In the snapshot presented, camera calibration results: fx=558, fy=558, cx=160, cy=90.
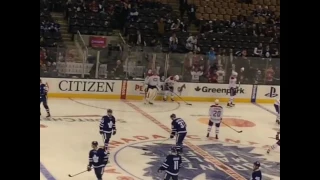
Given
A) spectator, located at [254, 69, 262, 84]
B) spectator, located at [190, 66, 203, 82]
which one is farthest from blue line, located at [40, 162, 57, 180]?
spectator, located at [254, 69, 262, 84]

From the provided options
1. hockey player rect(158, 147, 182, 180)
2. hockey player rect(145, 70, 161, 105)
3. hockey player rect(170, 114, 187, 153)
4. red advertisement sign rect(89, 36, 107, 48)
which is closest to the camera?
hockey player rect(158, 147, 182, 180)

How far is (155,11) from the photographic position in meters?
16.8

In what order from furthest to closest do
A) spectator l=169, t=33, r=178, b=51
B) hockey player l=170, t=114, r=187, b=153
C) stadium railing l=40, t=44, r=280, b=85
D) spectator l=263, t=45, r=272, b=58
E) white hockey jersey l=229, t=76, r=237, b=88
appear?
1. spectator l=263, t=45, r=272, b=58
2. spectator l=169, t=33, r=178, b=51
3. white hockey jersey l=229, t=76, r=237, b=88
4. stadium railing l=40, t=44, r=280, b=85
5. hockey player l=170, t=114, r=187, b=153

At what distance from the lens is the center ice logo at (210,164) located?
8.02 meters

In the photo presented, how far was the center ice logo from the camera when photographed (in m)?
8.02

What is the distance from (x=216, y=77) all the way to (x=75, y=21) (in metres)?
4.23

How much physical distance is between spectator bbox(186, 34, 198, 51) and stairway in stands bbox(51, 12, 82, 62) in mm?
3286

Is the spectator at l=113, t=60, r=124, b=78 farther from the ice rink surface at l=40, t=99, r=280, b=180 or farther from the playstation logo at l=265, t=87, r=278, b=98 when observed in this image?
the playstation logo at l=265, t=87, r=278, b=98

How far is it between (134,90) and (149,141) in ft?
13.0

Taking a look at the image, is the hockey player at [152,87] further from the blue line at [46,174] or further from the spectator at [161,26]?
the blue line at [46,174]

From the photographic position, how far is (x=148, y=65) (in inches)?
543

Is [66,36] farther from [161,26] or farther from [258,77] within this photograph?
[258,77]

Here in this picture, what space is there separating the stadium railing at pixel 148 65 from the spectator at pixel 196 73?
0.08 ft
